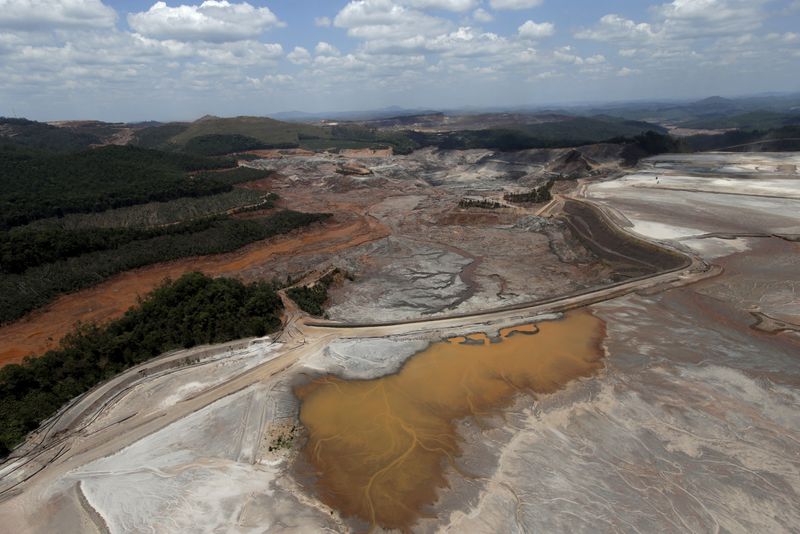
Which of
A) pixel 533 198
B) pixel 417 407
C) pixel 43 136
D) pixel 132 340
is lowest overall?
pixel 417 407

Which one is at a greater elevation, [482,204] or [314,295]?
[482,204]

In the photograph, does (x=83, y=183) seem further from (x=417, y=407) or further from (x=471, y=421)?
(x=471, y=421)

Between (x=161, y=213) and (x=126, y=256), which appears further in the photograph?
(x=161, y=213)

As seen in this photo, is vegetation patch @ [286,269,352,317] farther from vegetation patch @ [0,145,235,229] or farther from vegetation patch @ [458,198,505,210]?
vegetation patch @ [0,145,235,229]

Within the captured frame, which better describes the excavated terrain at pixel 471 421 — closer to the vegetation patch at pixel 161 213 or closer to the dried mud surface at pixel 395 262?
the dried mud surface at pixel 395 262

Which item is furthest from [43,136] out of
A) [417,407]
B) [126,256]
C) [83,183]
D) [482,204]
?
[417,407]

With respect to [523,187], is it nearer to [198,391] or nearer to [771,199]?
[771,199]

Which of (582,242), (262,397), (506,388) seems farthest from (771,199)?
(262,397)
